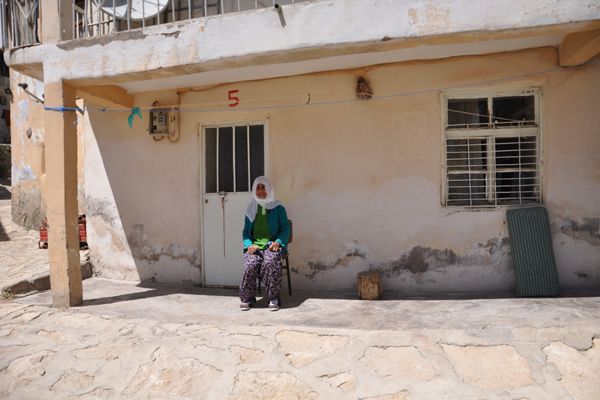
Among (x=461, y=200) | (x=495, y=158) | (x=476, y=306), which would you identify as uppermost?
(x=495, y=158)

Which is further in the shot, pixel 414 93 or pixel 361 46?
pixel 414 93

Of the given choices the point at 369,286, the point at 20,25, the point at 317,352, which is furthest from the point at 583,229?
the point at 20,25

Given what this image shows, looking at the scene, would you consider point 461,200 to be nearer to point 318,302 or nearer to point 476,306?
point 476,306

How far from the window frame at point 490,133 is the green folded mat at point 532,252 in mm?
186

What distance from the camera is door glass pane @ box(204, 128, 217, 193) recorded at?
239 inches

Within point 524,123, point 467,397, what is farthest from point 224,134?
point 467,397

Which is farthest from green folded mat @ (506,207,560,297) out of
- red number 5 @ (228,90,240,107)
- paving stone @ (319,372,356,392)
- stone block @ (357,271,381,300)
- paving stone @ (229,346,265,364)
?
red number 5 @ (228,90,240,107)

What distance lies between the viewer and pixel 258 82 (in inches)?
226

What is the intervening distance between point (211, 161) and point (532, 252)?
4011 millimetres

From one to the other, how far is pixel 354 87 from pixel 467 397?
3.52 metres

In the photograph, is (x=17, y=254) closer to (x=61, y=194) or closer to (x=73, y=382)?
(x=61, y=194)

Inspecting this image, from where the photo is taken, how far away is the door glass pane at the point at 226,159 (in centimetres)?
599

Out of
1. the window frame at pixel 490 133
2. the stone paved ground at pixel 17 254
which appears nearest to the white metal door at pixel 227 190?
the window frame at pixel 490 133

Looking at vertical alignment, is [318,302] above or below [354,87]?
below
